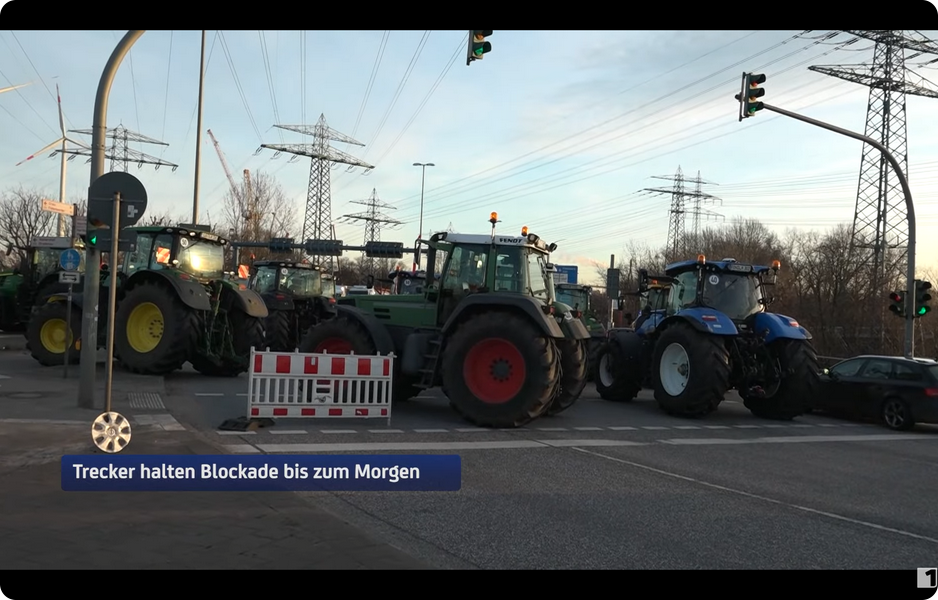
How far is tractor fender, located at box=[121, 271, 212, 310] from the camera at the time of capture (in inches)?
531

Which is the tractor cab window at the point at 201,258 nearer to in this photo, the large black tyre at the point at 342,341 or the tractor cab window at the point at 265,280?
the large black tyre at the point at 342,341

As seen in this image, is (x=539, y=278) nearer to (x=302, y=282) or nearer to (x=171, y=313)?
(x=171, y=313)

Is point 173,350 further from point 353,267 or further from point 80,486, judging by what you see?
point 353,267

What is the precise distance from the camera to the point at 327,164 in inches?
1987

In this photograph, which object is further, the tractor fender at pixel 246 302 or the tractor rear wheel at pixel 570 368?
the tractor fender at pixel 246 302

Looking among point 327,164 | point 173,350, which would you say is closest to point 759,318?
point 173,350

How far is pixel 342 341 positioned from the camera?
1211cm

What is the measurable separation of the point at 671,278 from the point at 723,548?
9.48 meters

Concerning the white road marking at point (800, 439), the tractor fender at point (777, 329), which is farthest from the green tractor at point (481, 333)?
the tractor fender at point (777, 329)

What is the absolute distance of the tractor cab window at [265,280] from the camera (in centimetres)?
2077

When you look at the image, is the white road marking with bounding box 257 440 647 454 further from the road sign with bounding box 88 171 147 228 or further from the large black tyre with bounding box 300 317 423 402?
the road sign with bounding box 88 171 147 228

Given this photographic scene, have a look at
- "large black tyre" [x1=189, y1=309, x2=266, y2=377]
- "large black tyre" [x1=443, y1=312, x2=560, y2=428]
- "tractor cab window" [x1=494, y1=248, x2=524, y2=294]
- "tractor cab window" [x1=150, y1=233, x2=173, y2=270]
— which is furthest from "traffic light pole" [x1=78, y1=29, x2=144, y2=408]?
"tractor cab window" [x1=494, y1=248, x2=524, y2=294]

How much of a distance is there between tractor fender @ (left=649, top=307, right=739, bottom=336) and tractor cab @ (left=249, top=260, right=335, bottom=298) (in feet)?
36.6

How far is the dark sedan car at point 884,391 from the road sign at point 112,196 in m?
11.4
